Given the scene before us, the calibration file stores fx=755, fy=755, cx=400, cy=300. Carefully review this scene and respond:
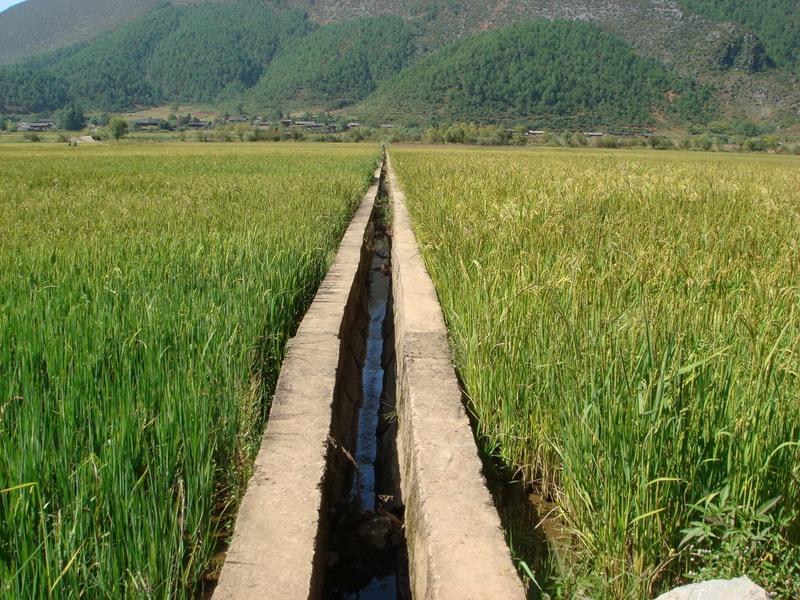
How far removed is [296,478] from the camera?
237 cm

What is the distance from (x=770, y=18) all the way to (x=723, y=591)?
464 feet

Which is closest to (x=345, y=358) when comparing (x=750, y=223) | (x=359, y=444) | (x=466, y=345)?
(x=359, y=444)

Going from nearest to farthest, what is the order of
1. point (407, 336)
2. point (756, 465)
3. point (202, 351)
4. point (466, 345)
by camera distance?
point (756, 465)
point (202, 351)
point (466, 345)
point (407, 336)

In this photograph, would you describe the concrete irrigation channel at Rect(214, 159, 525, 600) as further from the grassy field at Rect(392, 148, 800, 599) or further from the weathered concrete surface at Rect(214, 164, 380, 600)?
the grassy field at Rect(392, 148, 800, 599)

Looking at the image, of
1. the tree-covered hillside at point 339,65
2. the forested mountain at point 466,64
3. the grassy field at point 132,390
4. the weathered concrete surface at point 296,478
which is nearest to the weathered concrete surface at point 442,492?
the weathered concrete surface at point 296,478

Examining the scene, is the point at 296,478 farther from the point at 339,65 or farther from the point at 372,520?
the point at 339,65

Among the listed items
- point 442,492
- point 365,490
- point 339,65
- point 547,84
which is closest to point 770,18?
point 547,84

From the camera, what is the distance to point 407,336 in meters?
3.74

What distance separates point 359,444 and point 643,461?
2317 millimetres

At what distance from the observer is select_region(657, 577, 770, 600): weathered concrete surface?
49.1 inches

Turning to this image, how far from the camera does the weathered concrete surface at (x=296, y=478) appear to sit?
1.86 meters

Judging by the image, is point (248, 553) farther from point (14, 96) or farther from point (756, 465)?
point (14, 96)

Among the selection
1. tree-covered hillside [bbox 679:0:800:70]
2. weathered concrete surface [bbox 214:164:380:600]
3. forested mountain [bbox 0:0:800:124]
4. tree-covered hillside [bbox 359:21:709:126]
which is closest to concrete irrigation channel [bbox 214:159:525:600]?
weathered concrete surface [bbox 214:164:380:600]

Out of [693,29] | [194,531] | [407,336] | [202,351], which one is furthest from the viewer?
[693,29]
